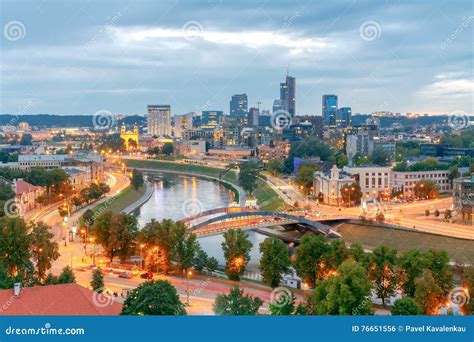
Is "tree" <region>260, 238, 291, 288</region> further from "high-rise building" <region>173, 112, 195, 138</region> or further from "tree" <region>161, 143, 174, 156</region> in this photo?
"high-rise building" <region>173, 112, 195, 138</region>

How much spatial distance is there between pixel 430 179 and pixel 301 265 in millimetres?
10226

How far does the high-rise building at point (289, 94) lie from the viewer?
55338 mm

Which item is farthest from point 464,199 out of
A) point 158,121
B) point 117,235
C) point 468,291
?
point 158,121

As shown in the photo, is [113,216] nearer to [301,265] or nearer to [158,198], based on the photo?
[301,265]

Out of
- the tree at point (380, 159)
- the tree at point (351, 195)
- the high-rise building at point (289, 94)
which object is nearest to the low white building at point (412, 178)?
the tree at point (351, 195)

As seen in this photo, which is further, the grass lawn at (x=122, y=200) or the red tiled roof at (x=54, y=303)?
the grass lawn at (x=122, y=200)

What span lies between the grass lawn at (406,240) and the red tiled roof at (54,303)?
21.5ft

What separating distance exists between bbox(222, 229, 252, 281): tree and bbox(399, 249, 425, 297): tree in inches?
91.3

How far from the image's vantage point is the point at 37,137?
54750mm

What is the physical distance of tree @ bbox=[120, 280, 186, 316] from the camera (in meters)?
5.55

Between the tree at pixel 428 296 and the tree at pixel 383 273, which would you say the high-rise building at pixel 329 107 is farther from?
the tree at pixel 428 296

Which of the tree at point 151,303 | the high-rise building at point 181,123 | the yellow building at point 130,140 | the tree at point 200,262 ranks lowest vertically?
the tree at point 200,262

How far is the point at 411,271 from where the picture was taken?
307 inches

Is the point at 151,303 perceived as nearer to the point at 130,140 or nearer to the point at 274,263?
the point at 274,263
